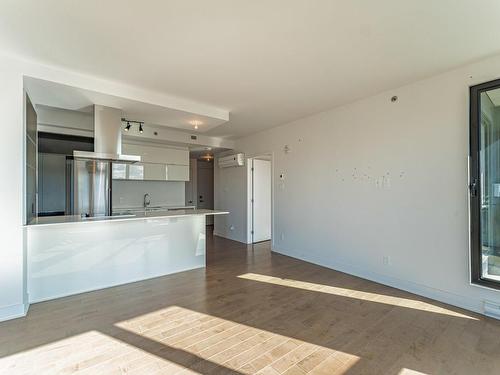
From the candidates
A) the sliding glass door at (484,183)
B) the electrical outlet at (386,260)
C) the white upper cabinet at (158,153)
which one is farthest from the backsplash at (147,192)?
the sliding glass door at (484,183)

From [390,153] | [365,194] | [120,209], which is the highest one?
[390,153]

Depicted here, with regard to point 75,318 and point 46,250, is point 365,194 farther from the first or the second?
point 46,250

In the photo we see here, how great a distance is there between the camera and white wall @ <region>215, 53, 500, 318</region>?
2.87 m

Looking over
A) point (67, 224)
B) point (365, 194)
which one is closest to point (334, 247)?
point (365, 194)

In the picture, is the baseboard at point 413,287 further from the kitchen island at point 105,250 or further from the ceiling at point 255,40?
the ceiling at point 255,40

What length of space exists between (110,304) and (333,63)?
3.74 m

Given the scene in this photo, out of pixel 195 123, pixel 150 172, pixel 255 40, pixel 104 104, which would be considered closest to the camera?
pixel 255 40

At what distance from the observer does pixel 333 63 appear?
2.73 meters

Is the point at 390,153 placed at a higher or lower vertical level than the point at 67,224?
higher

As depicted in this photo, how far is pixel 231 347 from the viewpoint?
2119mm

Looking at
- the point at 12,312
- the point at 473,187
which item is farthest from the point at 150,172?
the point at 473,187

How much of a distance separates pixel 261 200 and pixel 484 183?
4.41 metres

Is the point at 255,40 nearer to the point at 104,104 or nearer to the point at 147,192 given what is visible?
the point at 104,104

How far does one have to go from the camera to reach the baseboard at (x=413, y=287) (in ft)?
9.08
